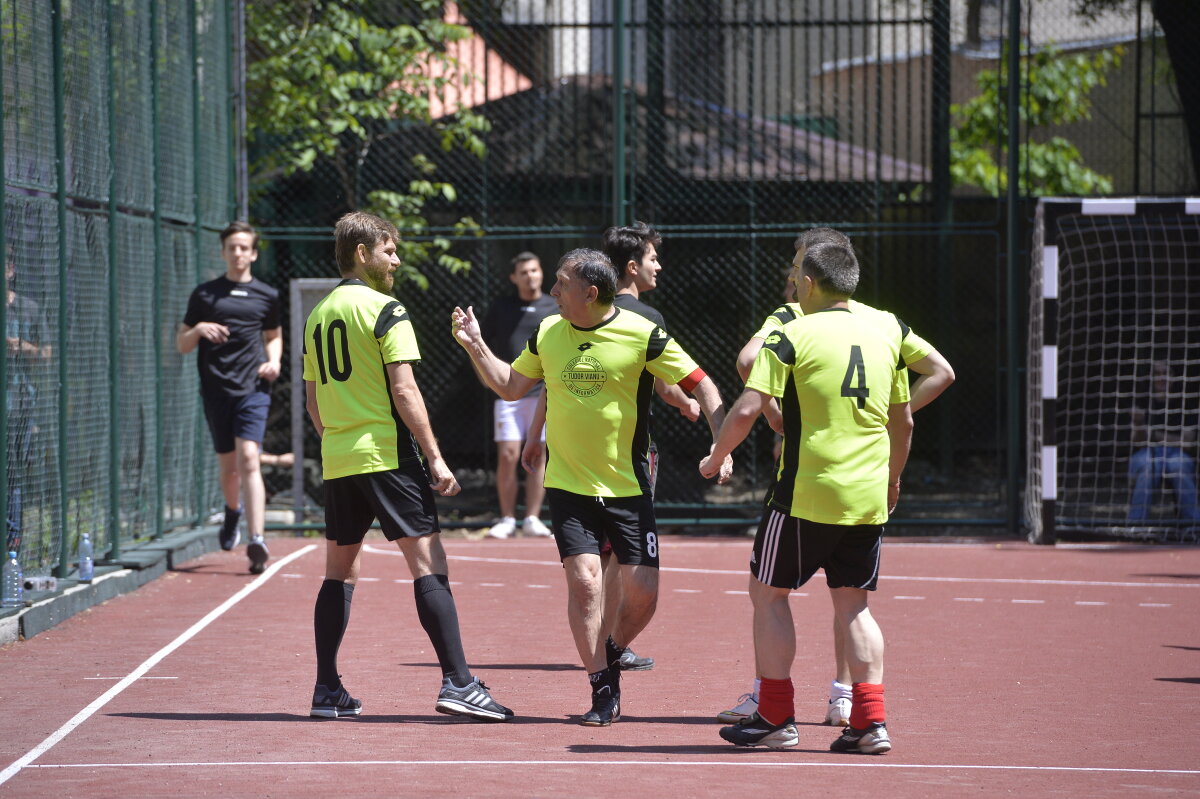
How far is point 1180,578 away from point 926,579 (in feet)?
5.71

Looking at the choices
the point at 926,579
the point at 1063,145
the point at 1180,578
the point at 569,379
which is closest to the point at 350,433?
the point at 569,379

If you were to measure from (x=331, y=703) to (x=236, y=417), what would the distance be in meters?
4.63

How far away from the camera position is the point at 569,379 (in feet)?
20.5

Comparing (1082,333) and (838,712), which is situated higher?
(1082,333)

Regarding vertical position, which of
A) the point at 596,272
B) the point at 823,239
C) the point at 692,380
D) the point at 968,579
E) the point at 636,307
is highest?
the point at 823,239

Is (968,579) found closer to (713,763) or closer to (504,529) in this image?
(504,529)

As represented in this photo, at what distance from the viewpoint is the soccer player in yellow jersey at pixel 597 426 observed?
6141 millimetres

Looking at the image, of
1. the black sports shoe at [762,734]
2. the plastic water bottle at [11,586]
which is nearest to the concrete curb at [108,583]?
the plastic water bottle at [11,586]

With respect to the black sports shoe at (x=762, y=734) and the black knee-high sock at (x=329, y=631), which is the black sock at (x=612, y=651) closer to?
the black sports shoe at (x=762, y=734)

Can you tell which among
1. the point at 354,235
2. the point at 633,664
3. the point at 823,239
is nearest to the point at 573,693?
the point at 633,664

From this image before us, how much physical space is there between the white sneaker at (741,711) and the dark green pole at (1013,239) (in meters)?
7.47

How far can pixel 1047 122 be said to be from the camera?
18.2 meters

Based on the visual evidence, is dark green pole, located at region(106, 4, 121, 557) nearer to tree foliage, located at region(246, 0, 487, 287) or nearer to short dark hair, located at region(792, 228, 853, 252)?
tree foliage, located at region(246, 0, 487, 287)

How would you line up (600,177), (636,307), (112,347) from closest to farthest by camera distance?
(636,307)
(112,347)
(600,177)
